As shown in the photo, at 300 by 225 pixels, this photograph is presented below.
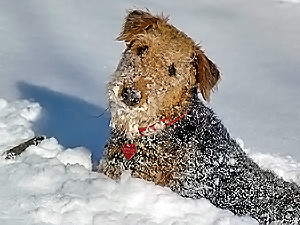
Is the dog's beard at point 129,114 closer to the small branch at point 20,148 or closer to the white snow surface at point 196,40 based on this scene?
the small branch at point 20,148

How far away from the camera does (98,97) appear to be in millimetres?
5305

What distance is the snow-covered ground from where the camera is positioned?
11.5ft

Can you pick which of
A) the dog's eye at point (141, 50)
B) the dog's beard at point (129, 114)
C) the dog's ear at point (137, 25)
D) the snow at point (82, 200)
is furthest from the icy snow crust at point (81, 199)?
the dog's ear at point (137, 25)

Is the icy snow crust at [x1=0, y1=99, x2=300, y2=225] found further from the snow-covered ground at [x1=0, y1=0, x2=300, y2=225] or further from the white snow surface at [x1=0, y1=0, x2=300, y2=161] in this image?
the white snow surface at [x1=0, y1=0, x2=300, y2=161]

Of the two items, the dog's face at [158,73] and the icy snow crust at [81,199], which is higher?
the dog's face at [158,73]

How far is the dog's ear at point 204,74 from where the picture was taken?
3668 millimetres

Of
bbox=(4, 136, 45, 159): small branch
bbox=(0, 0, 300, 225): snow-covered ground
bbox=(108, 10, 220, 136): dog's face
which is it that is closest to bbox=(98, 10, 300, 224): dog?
bbox=(108, 10, 220, 136): dog's face

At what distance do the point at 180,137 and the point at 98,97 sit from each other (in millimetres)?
1806

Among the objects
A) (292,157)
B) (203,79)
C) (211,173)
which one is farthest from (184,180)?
(292,157)

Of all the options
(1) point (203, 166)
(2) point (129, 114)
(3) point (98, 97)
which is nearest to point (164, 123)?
(2) point (129, 114)

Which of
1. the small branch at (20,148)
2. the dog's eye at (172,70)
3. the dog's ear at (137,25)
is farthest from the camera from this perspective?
the small branch at (20,148)

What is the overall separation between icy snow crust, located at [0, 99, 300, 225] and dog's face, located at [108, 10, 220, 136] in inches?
15.2

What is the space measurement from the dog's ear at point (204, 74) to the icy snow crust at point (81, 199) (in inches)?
26.1

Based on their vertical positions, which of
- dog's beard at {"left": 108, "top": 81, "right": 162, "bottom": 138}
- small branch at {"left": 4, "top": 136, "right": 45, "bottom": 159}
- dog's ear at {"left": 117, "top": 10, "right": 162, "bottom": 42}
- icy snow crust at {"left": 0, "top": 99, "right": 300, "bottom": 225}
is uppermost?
dog's ear at {"left": 117, "top": 10, "right": 162, "bottom": 42}
